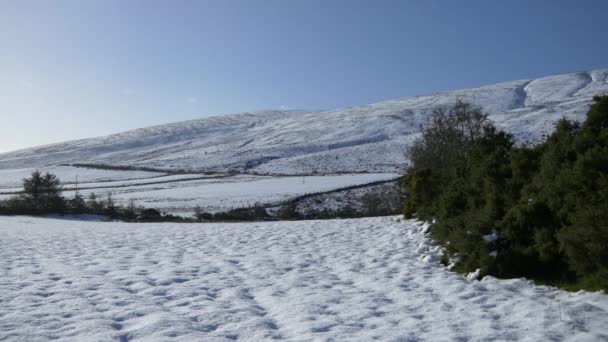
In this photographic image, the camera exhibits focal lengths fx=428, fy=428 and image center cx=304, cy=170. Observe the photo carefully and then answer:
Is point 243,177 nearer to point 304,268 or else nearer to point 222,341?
point 304,268

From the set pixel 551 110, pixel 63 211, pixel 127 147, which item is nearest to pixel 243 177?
pixel 63 211

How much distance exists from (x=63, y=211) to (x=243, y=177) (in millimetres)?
36617

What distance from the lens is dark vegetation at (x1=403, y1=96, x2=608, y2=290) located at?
5.86 meters

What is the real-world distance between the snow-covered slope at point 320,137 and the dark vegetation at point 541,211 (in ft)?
178

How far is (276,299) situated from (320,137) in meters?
109

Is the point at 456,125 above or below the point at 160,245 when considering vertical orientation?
above

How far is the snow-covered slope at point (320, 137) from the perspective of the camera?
271 feet

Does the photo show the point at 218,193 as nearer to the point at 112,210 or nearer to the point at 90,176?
the point at 112,210

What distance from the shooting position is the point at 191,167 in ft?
283

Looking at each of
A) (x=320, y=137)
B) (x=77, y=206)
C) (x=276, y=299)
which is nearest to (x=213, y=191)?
(x=77, y=206)

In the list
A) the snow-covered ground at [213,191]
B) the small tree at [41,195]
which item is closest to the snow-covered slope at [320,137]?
the snow-covered ground at [213,191]

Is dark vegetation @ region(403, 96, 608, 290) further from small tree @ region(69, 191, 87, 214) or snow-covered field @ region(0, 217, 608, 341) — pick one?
small tree @ region(69, 191, 87, 214)

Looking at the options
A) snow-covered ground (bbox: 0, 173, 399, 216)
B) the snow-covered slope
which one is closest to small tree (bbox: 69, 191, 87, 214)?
snow-covered ground (bbox: 0, 173, 399, 216)

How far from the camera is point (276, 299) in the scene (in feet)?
23.1
